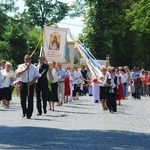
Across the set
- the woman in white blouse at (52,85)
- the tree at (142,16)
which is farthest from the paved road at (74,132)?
the tree at (142,16)

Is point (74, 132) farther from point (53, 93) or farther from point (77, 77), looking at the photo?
point (77, 77)

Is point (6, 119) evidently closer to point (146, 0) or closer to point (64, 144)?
point (64, 144)

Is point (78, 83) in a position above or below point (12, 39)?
below

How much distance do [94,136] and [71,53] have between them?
36785 mm

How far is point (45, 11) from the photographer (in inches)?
4085

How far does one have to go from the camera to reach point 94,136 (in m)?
14.8

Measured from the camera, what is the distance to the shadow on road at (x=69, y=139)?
1270 centimetres

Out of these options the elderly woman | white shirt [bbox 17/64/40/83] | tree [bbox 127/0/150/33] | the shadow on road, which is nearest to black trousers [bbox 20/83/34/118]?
white shirt [bbox 17/64/40/83]

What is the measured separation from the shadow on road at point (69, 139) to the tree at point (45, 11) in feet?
283

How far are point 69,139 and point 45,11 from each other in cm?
9057

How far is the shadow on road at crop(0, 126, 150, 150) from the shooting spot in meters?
12.7

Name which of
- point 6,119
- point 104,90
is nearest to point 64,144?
point 6,119

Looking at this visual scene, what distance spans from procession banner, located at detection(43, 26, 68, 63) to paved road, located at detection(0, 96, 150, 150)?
428 inches

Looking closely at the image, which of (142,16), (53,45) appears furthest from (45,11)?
(53,45)
